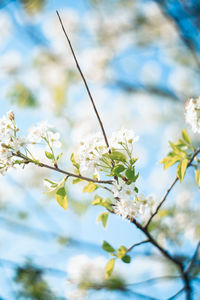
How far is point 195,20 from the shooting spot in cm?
370

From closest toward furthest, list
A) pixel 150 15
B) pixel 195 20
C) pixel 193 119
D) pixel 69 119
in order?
pixel 193 119 → pixel 195 20 → pixel 69 119 → pixel 150 15

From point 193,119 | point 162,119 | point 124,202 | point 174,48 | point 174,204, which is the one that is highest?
point 174,48

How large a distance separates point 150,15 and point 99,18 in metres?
1.26

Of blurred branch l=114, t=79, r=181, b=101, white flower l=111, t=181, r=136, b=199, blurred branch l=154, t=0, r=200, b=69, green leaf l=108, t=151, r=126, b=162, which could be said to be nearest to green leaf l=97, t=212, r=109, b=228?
white flower l=111, t=181, r=136, b=199

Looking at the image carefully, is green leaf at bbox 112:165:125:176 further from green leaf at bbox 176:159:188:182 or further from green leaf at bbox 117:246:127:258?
green leaf at bbox 117:246:127:258

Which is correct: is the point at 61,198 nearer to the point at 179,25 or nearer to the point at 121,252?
the point at 121,252

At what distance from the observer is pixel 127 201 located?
131 cm

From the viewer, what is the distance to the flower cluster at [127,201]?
1294mm

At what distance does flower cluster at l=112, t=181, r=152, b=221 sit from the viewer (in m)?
1.29

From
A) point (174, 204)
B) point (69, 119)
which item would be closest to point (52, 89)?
point (69, 119)

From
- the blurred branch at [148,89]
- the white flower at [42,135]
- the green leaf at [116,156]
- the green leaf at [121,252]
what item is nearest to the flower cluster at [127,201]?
the green leaf at [116,156]

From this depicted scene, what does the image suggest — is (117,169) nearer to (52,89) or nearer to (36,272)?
(36,272)

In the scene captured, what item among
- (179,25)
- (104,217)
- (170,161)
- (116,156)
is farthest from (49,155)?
(179,25)

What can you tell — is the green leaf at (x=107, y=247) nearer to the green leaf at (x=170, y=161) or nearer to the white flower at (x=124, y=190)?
the white flower at (x=124, y=190)
